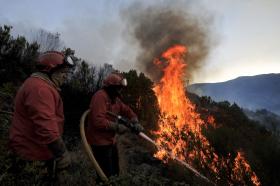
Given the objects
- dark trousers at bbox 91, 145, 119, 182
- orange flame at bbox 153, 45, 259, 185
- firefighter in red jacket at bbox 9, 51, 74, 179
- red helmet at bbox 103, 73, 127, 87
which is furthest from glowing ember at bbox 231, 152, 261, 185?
firefighter in red jacket at bbox 9, 51, 74, 179

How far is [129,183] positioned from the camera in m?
4.32

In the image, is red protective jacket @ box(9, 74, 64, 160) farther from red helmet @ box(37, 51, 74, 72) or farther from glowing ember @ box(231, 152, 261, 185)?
glowing ember @ box(231, 152, 261, 185)

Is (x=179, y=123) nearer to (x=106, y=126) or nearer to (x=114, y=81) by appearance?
(x=114, y=81)

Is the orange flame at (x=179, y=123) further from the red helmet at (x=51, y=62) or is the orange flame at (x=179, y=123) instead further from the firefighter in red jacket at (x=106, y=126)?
the red helmet at (x=51, y=62)

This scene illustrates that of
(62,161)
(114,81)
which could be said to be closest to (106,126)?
(114,81)

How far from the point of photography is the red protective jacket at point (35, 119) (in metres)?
3.69

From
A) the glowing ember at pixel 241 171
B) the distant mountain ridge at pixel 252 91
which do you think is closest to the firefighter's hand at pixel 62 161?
the glowing ember at pixel 241 171

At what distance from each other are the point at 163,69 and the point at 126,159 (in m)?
7.48

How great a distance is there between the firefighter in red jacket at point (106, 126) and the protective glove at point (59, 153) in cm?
202

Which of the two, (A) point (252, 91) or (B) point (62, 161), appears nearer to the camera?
(B) point (62, 161)

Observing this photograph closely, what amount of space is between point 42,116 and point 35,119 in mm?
77

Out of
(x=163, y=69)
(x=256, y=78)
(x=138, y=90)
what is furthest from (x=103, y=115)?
(x=256, y=78)

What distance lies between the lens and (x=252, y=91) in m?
115

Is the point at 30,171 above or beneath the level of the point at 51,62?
beneath
